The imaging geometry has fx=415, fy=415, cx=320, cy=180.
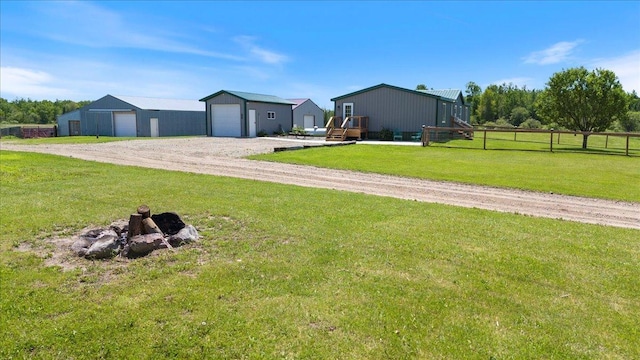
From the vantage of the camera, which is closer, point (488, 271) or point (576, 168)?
point (488, 271)

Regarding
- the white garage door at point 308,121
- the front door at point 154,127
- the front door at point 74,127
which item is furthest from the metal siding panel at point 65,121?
the white garage door at point 308,121

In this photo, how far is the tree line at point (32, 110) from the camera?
69.3 metres

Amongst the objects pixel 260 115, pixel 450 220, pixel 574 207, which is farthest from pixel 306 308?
pixel 260 115

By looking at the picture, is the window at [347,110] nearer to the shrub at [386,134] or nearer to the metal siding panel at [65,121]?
the shrub at [386,134]

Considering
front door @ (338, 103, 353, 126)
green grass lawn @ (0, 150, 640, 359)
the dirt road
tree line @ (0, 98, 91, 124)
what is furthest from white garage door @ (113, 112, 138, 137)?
tree line @ (0, 98, 91, 124)

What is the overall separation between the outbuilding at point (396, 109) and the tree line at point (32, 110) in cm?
5931

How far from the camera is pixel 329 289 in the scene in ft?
13.8

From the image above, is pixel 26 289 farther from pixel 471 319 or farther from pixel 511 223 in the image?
pixel 511 223

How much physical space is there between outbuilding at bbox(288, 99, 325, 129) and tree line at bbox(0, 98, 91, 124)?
48.8 metres

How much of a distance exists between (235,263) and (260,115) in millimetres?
29522

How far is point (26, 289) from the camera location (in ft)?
13.6

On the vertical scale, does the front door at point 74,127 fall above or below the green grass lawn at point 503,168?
above

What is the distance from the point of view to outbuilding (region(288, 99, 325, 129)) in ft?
133

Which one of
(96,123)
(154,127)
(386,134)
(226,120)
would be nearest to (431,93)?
(386,134)
